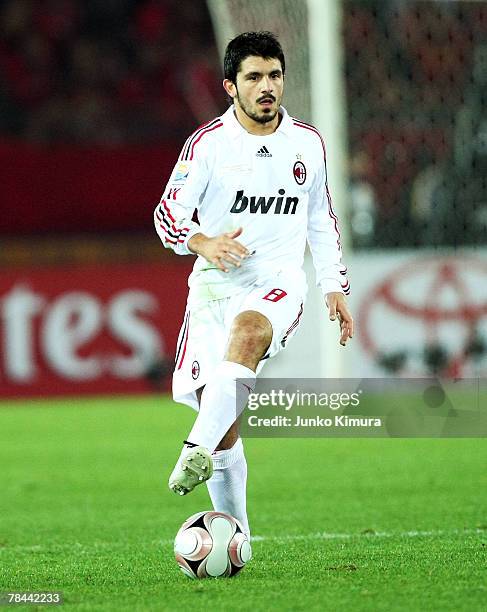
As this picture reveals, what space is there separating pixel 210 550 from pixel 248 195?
4.51 ft

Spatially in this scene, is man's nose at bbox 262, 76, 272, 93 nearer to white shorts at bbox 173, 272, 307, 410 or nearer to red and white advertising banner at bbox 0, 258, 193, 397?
white shorts at bbox 173, 272, 307, 410

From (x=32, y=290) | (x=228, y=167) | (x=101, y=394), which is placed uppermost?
(x=228, y=167)

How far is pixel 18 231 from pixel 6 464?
25.1 feet

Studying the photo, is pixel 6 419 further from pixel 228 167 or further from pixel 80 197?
pixel 228 167

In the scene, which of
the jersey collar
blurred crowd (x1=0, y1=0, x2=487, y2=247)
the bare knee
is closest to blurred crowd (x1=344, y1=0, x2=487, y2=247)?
blurred crowd (x1=0, y1=0, x2=487, y2=247)

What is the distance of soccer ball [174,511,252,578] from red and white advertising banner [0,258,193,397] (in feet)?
31.1

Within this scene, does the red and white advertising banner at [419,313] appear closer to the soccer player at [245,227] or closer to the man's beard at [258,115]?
the soccer player at [245,227]

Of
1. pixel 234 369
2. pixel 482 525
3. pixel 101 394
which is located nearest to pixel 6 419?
pixel 101 394

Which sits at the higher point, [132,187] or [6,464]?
[132,187]

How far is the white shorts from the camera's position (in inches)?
200

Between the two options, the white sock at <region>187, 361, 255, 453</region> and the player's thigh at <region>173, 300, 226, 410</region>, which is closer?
the white sock at <region>187, 361, 255, 453</region>

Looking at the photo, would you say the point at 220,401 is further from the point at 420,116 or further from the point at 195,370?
the point at 420,116

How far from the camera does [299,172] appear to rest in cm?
526

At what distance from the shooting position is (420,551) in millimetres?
5359
